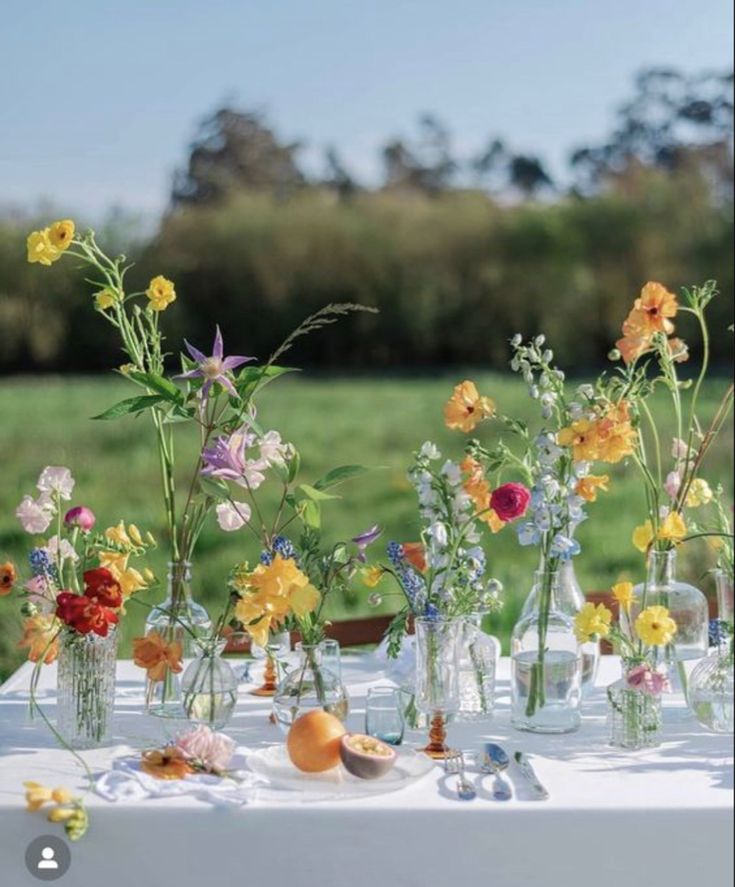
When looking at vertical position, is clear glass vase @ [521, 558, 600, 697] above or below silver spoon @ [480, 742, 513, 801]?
above

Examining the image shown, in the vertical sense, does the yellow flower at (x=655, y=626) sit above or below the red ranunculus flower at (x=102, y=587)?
below

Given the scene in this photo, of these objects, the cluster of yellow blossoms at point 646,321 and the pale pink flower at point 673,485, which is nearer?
the cluster of yellow blossoms at point 646,321

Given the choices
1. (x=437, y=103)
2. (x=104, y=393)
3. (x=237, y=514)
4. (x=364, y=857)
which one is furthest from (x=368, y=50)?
(x=364, y=857)

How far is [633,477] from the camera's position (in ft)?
16.9

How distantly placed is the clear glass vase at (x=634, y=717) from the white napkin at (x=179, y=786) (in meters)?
0.41

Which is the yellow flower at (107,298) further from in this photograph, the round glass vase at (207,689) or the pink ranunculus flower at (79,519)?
the round glass vase at (207,689)

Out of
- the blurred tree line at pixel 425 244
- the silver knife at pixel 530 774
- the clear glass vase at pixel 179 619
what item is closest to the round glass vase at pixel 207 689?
the clear glass vase at pixel 179 619

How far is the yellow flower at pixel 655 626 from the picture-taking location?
4.75 feet

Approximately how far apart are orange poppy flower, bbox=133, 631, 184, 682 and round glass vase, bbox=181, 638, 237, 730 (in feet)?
0.11

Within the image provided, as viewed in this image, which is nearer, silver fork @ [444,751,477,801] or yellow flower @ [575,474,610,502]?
silver fork @ [444,751,477,801]

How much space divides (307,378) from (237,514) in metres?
3.53

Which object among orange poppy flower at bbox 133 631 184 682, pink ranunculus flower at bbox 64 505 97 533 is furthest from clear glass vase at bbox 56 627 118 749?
pink ranunculus flower at bbox 64 505 97 533

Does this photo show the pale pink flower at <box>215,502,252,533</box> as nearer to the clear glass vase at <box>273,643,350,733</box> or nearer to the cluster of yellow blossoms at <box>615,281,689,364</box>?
the clear glass vase at <box>273,643,350,733</box>

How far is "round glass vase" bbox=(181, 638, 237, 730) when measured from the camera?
5.04 feet
